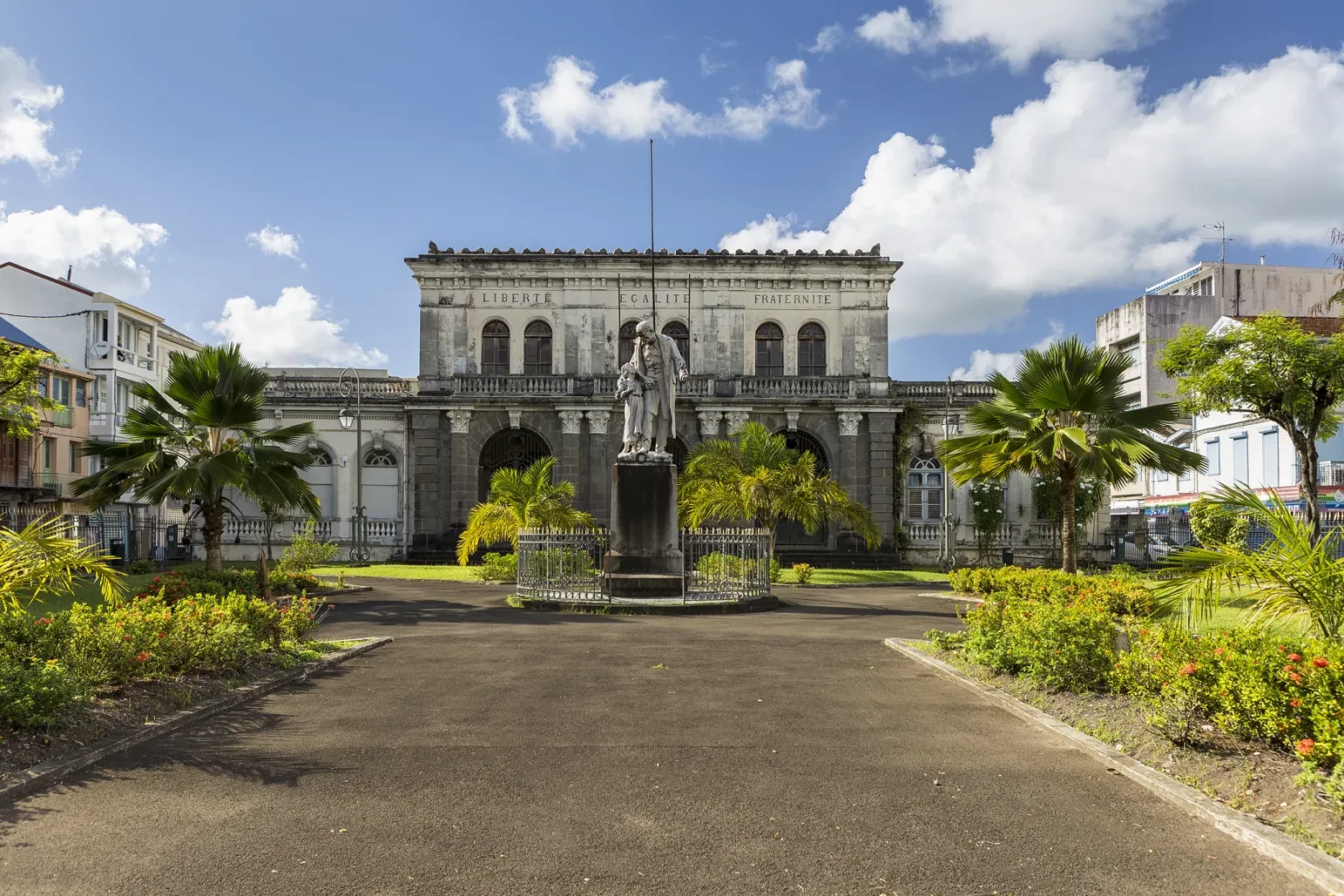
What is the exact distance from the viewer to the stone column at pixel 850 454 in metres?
34.3

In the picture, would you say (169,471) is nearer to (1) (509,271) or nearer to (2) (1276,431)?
(1) (509,271)

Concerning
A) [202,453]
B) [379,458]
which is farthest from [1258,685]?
[379,458]

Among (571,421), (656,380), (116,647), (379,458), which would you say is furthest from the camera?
(379,458)

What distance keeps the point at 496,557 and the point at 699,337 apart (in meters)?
14.1

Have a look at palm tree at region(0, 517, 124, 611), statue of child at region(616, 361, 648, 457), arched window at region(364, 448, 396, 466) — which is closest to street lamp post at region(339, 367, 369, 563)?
arched window at region(364, 448, 396, 466)

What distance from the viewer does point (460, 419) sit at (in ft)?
114

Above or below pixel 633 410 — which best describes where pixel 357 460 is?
below

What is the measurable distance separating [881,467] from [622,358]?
10.7m

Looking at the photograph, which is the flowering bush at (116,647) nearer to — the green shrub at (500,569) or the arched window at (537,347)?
the green shrub at (500,569)

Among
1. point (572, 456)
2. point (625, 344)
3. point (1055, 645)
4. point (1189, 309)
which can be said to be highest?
point (1189, 309)

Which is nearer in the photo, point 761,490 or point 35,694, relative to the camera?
point 35,694

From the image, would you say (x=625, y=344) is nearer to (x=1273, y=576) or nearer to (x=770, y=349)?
(x=770, y=349)

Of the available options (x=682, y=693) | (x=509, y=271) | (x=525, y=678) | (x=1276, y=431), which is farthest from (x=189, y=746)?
(x=1276, y=431)

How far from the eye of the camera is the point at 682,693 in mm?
9227
